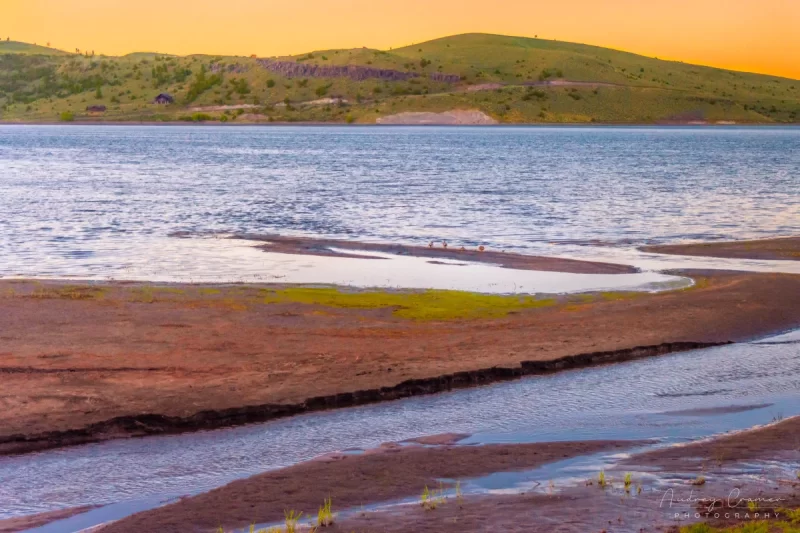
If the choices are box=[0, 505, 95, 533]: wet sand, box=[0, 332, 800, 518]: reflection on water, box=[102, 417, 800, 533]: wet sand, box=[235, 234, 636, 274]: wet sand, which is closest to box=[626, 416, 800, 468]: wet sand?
box=[102, 417, 800, 533]: wet sand

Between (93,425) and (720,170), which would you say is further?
(720,170)

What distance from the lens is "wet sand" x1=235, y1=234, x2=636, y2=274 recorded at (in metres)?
28.3

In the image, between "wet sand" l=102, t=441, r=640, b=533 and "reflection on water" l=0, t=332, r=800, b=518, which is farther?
"reflection on water" l=0, t=332, r=800, b=518

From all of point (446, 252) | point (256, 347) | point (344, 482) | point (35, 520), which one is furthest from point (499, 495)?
point (446, 252)

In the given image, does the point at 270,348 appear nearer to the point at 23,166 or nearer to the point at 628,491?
the point at 628,491

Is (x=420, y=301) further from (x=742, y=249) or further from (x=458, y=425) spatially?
(x=742, y=249)

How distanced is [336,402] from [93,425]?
3.40m

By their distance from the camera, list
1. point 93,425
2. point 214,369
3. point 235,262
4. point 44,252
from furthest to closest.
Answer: point 44,252
point 235,262
point 214,369
point 93,425

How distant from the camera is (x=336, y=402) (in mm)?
14711

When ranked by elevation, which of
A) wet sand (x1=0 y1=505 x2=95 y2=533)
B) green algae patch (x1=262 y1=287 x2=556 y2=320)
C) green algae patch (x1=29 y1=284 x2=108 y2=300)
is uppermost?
green algae patch (x1=262 y1=287 x2=556 y2=320)

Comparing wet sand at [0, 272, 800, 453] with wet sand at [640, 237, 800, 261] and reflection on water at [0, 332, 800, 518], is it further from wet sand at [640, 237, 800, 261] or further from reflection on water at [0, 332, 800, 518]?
wet sand at [640, 237, 800, 261]

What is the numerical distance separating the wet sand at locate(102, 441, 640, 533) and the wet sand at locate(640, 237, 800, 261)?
20.2 m

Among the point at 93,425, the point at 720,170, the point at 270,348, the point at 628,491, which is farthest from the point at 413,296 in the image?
the point at 720,170

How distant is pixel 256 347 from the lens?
17094 millimetres
